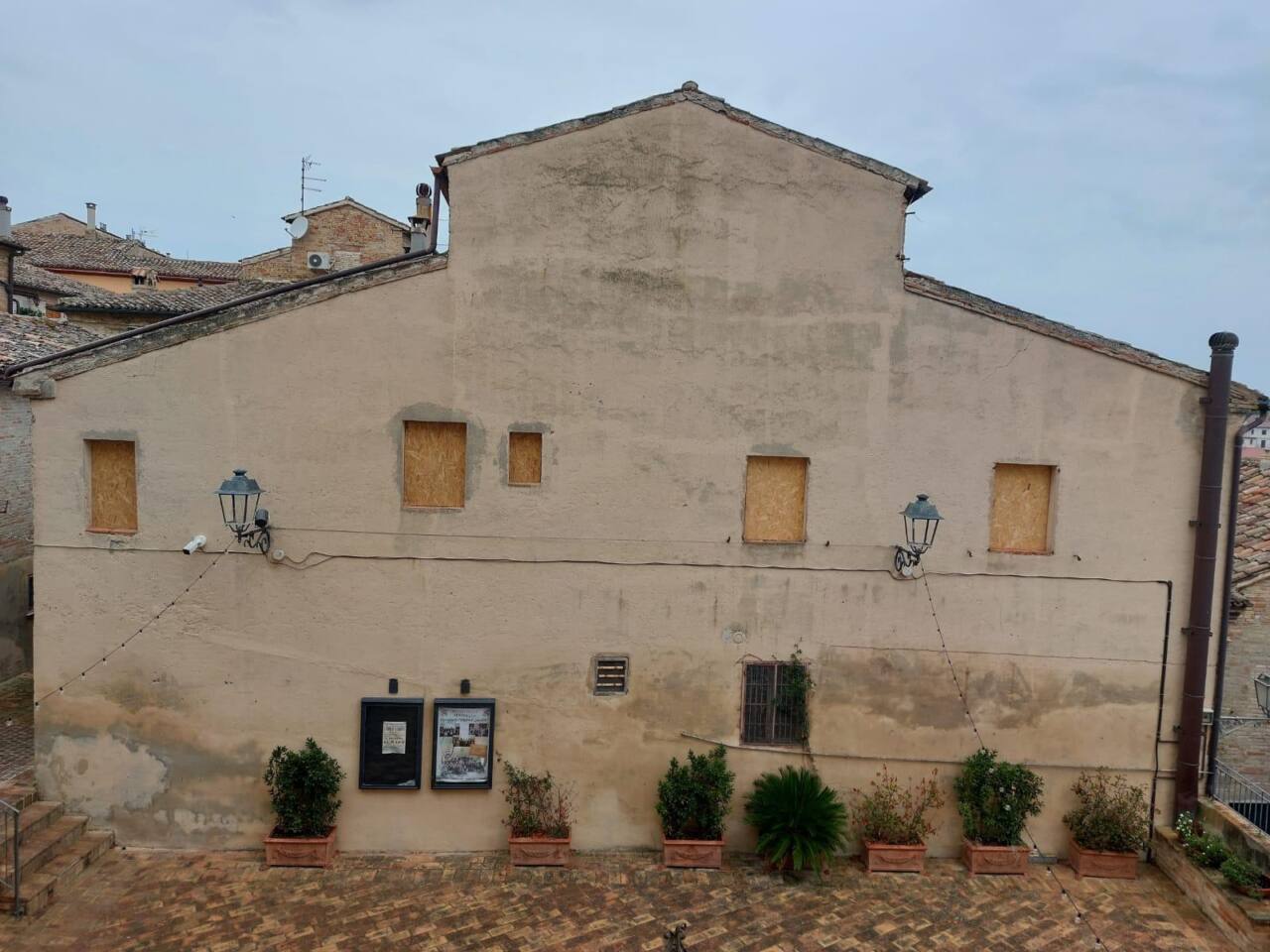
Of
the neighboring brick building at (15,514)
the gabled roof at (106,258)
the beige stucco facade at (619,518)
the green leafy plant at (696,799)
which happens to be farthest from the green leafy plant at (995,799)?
the gabled roof at (106,258)

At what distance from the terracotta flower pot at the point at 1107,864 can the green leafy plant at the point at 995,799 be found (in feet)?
2.65

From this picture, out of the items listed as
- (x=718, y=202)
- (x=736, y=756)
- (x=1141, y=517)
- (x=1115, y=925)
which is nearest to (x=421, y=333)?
(x=718, y=202)

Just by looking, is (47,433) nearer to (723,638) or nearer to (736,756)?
(723,638)

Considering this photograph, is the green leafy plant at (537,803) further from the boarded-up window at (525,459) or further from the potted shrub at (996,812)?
the potted shrub at (996,812)

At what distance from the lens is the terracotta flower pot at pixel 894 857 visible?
9423 mm

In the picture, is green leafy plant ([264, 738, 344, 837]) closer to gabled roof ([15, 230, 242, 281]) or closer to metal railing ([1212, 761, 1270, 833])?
metal railing ([1212, 761, 1270, 833])

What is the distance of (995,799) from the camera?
9531 millimetres

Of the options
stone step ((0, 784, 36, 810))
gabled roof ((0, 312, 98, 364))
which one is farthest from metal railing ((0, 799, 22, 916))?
gabled roof ((0, 312, 98, 364))

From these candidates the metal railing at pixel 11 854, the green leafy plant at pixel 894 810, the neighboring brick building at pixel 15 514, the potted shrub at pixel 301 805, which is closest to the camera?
the metal railing at pixel 11 854

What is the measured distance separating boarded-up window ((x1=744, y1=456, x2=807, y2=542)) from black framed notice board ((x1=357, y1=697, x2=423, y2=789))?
4891mm

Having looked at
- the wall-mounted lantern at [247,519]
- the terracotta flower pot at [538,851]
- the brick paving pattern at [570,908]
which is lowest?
the brick paving pattern at [570,908]

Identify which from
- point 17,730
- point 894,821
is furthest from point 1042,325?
point 17,730

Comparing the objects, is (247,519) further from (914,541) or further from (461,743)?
(914,541)

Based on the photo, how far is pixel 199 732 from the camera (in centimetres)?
923
